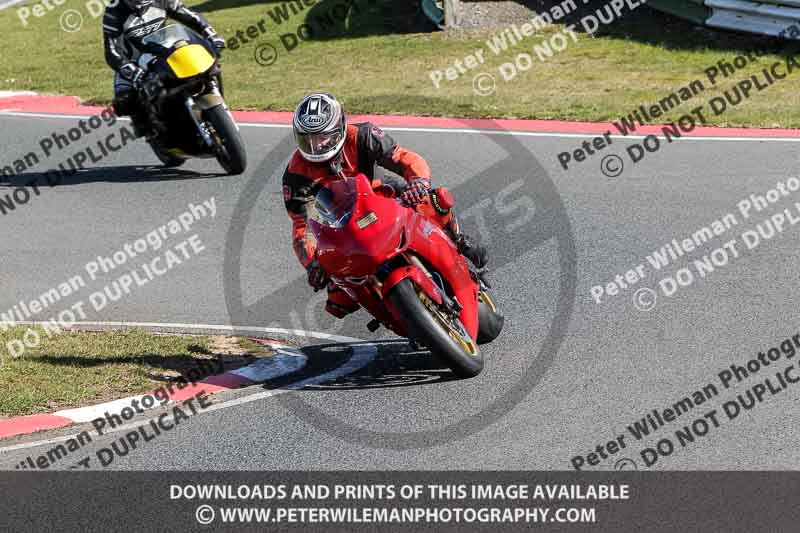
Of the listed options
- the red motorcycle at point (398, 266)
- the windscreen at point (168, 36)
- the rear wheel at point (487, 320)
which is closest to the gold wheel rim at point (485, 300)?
the rear wheel at point (487, 320)

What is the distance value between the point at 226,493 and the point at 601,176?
24.9 ft

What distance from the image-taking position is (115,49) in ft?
43.8

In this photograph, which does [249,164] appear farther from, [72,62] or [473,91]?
[72,62]

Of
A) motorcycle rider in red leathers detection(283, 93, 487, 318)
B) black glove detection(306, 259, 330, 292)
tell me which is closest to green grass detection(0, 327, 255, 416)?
motorcycle rider in red leathers detection(283, 93, 487, 318)

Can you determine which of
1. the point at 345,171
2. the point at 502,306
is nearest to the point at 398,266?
the point at 345,171

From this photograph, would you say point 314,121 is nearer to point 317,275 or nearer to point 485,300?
point 317,275

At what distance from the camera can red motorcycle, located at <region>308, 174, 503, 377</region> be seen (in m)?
6.78

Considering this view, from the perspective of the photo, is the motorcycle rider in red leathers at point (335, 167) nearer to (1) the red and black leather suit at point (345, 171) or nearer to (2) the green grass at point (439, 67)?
(1) the red and black leather suit at point (345, 171)

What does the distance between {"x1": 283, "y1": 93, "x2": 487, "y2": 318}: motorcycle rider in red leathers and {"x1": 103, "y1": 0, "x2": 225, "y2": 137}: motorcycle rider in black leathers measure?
557 centimetres

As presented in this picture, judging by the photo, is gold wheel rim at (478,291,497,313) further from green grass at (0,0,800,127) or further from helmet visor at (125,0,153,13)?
green grass at (0,0,800,127)

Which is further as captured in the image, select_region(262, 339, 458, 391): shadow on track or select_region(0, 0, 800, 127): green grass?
select_region(0, 0, 800, 127): green grass

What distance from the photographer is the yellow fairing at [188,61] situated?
497 inches

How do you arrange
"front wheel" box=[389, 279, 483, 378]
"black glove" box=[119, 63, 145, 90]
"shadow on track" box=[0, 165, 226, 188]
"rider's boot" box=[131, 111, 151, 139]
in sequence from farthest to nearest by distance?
"shadow on track" box=[0, 165, 226, 188] < "rider's boot" box=[131, 111, 151, 139] < "black glove" box=[119, 63, 145, 90] < "front wheel" box=[389, 279, 483, 378]

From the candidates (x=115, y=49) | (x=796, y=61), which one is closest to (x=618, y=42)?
(x=796, y=61)
